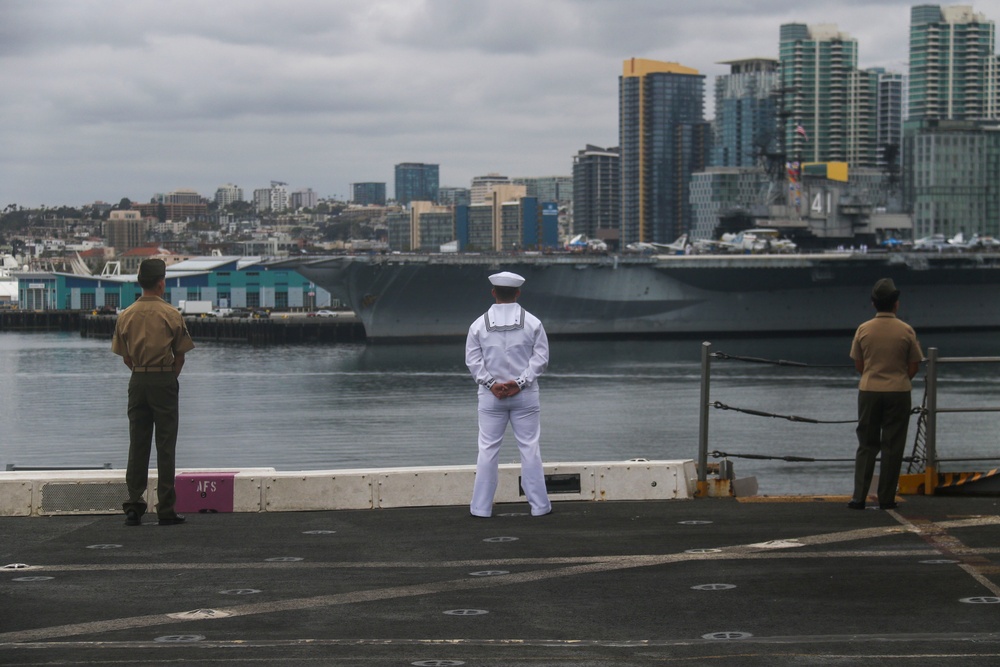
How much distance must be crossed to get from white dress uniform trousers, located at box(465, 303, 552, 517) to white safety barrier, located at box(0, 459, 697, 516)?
38 cm

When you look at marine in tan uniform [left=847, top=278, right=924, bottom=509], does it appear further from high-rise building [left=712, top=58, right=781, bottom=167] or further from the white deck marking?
high-rise building [left=712, top=58, right=781, bottom=167]

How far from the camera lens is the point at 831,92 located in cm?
16512

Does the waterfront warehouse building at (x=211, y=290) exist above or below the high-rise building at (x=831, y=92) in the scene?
below

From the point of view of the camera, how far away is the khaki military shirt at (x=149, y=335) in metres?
6.18

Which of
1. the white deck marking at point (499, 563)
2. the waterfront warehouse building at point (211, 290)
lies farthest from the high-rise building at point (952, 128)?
the white deck marking at point (499, 563)

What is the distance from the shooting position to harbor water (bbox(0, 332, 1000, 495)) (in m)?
21.4

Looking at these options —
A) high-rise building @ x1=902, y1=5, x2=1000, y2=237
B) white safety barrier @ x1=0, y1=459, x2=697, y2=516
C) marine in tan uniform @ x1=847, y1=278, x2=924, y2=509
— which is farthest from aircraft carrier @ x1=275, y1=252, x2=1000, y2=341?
high-rise building @ x1=902, y1=5, x2=1000, y2=237

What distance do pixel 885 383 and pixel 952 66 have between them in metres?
158

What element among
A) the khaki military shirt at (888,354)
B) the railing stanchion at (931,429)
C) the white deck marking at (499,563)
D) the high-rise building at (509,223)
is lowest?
the white deck marking at (499,563)

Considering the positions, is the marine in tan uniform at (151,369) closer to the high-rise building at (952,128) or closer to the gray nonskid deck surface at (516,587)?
the gray nonskid deck surface at (516,587)

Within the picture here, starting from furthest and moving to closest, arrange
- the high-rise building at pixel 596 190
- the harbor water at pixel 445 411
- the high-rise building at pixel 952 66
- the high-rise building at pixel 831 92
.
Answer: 1. the high-rise building at pixel 596 190
2. the high-rise building at pixel 831 92
3. the high-rise building at pixel 952 66
4. the harbor water at pixel 445 411

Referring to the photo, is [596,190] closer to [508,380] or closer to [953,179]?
[953,179]

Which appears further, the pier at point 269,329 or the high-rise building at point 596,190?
the high-rise building at point 596,190

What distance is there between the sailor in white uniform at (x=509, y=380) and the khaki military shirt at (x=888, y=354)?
5.23ft
